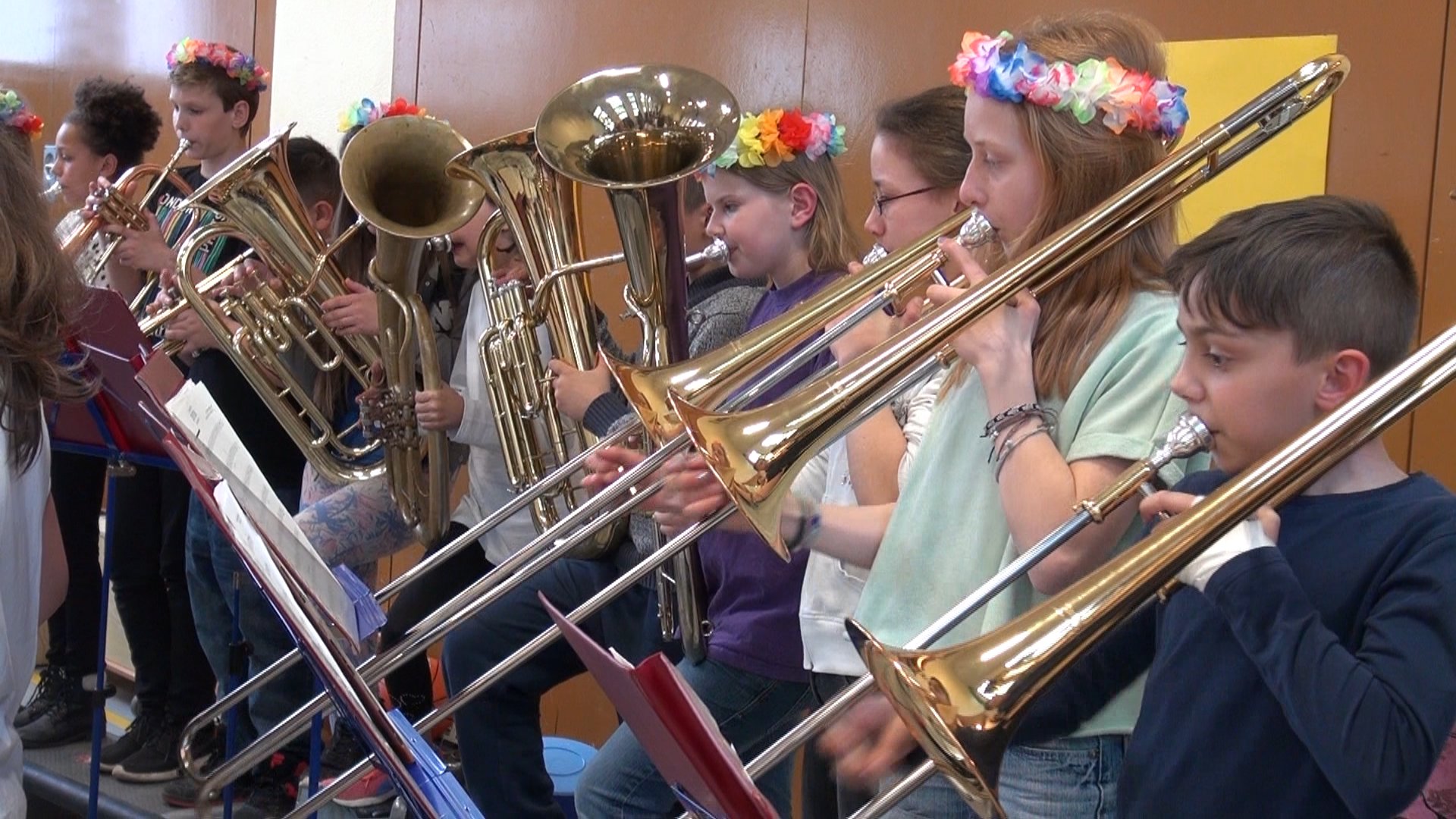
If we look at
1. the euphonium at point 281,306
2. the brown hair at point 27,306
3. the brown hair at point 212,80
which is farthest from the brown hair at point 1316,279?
the brown hair at point 212,80

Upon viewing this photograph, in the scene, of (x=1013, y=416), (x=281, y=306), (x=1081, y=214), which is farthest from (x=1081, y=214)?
(x=281, y=306)

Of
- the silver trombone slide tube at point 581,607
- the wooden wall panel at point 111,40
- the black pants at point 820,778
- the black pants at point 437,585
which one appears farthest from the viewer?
the wooden wall panel at point 111,40

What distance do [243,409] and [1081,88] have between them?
7.57 ft

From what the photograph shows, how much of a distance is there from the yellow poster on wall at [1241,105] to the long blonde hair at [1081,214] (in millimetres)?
753

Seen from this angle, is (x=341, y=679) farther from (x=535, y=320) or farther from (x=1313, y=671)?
(x=535, y=320)

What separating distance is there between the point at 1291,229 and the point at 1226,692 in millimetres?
439

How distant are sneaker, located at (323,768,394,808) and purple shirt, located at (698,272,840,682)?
3.77 feet

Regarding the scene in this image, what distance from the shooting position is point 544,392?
262 cm

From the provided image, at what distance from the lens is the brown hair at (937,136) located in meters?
2.10

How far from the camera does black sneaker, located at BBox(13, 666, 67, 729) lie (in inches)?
155

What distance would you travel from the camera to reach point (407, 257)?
2.79 metres

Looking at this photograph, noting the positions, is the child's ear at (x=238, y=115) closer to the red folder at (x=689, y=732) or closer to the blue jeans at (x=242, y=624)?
the blue jeans at (x=242, y=624)

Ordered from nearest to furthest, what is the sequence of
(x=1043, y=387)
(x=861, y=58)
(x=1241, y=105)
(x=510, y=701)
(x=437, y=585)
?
(x=1043, y=387)
(x=1241, y=105)
(x=510, y=701)
(x=437, y=585)
(x=861, y=58)

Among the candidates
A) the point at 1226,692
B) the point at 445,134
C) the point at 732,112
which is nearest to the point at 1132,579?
the point at 1226,692
